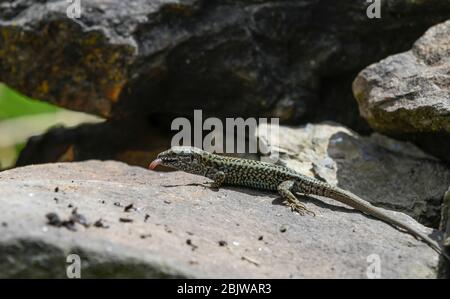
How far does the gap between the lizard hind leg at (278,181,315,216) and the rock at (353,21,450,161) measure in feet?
5.98

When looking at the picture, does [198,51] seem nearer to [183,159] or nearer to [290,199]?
[183,159]

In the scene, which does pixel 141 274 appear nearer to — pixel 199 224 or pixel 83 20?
pixel 199 224

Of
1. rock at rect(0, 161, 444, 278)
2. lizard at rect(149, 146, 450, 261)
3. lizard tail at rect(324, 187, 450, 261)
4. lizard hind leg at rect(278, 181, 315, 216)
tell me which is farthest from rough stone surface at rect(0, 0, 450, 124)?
lizard tail at rect(324, 187, 450, 261)

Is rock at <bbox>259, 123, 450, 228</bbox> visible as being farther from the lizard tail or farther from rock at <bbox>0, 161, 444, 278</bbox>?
rock at <bbox>0, 161, 444, 278</bbox>

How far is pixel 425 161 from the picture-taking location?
9141 millimetres

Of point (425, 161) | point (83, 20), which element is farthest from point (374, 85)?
point (83, 20)

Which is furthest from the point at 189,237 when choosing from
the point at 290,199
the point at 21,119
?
the point at 21,119

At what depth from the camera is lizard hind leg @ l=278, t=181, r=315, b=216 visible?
24.4ft

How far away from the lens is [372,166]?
932cm

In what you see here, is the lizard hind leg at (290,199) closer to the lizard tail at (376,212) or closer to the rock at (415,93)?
the lizard tail at (376,212)

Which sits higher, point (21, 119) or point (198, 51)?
point (198, 51)

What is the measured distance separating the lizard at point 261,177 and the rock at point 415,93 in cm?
152

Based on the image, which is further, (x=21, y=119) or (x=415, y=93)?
(x=21, y=119)

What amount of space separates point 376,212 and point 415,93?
6.71 ft
